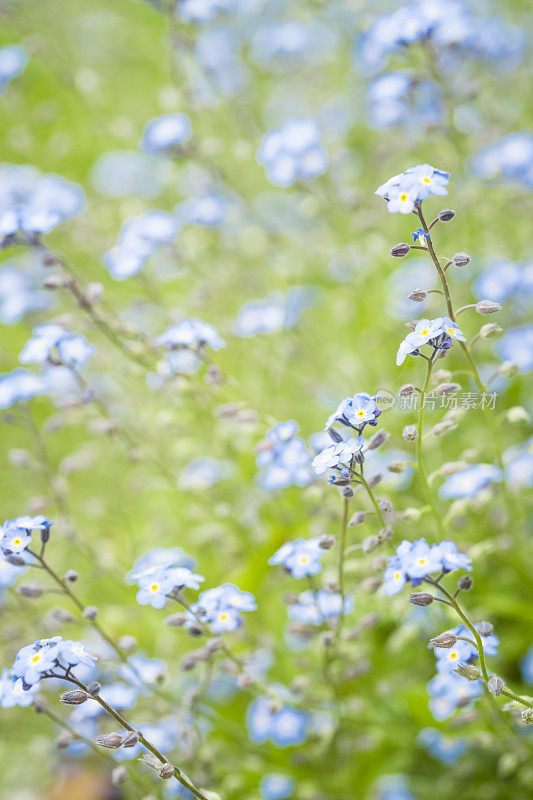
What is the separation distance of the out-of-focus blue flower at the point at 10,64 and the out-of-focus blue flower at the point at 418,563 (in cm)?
301

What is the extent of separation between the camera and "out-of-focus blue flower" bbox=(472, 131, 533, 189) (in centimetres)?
329

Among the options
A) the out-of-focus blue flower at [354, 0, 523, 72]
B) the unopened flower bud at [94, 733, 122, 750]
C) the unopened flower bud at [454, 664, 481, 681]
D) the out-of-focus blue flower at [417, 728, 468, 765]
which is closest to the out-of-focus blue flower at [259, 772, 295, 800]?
the out-of-focus blue flower at [417, 728, 468, 765]

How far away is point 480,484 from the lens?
2566 mm

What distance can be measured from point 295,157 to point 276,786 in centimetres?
230

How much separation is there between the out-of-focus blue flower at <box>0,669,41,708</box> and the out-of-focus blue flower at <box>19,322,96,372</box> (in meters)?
0.95

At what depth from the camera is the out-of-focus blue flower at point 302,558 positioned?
6.61 ft

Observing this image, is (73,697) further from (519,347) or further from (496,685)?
(519,347)

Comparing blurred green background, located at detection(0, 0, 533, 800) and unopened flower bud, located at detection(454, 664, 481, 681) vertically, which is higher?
blurred green background, located at detection(0, 0, 533, 800)

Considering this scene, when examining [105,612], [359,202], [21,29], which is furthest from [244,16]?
[105,612]

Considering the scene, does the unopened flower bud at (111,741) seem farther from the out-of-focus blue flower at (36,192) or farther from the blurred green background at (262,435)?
the out-of-focus blue flower at (36,192)

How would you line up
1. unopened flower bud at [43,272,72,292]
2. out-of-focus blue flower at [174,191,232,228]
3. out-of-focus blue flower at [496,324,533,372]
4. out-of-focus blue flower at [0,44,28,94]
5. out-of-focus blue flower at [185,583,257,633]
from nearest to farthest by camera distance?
out-of-focus blue flower at [185,583,257,633] → unopened flower bud at [43,272,72,292] → out-of-focus blue flower at [496,324,533,372] → out-of-focus blue flower at [174,191,232,228] → out-of-focus blue flower at [0,44,28,94]

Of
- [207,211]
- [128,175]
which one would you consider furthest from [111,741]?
[128,175]

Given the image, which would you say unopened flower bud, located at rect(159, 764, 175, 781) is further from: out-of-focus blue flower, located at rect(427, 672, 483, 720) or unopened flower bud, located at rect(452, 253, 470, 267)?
unopened flower bud, located at rect(452, 253, 470, 267)

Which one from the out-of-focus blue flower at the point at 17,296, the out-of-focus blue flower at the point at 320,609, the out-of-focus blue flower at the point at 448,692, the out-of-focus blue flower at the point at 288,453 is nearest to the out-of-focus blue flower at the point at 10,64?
the out-of-focus blue flower at the point at 17,296
